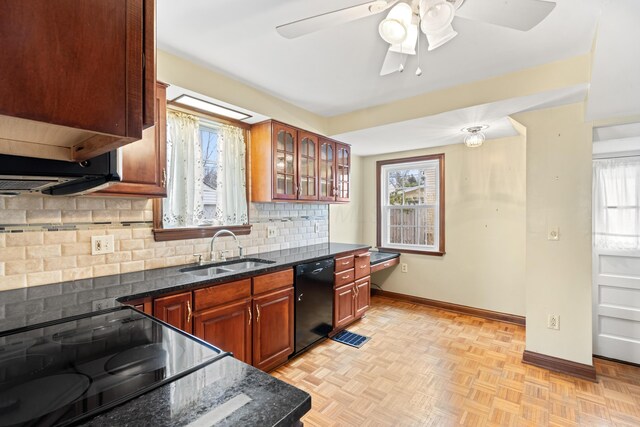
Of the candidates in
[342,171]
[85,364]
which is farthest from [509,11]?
[342,171]

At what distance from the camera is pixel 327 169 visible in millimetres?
3510

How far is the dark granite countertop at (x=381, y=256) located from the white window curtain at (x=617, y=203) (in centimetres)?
214

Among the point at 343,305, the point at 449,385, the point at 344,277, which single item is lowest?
the point at 449,385

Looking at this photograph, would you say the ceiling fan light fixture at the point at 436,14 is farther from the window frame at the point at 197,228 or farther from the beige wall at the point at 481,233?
the beige wall at the point at 481,233

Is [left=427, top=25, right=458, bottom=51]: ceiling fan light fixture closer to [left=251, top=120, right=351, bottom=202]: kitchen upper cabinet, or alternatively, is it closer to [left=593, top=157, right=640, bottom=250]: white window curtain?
[left=251, top=120, right=351, bottom=202]: kitchen upper cabinet

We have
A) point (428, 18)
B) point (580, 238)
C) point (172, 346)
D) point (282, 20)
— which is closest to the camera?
point (172, 346)

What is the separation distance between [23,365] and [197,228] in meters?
1.66

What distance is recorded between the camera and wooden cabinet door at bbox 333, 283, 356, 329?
3020 millimetres

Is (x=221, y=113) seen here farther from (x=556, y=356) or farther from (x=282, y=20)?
(x=556, y=356)

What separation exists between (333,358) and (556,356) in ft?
6.24

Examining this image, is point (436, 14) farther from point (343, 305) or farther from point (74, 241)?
point (343, 305)

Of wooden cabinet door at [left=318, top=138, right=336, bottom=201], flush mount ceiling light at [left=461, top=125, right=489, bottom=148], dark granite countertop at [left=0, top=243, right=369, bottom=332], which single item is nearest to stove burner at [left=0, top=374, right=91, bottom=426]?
dark granite countertop at [left=0, top=243, right=369, bottom=332]

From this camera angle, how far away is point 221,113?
8.57 ft

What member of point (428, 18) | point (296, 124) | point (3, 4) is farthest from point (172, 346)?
point (296, 124)
